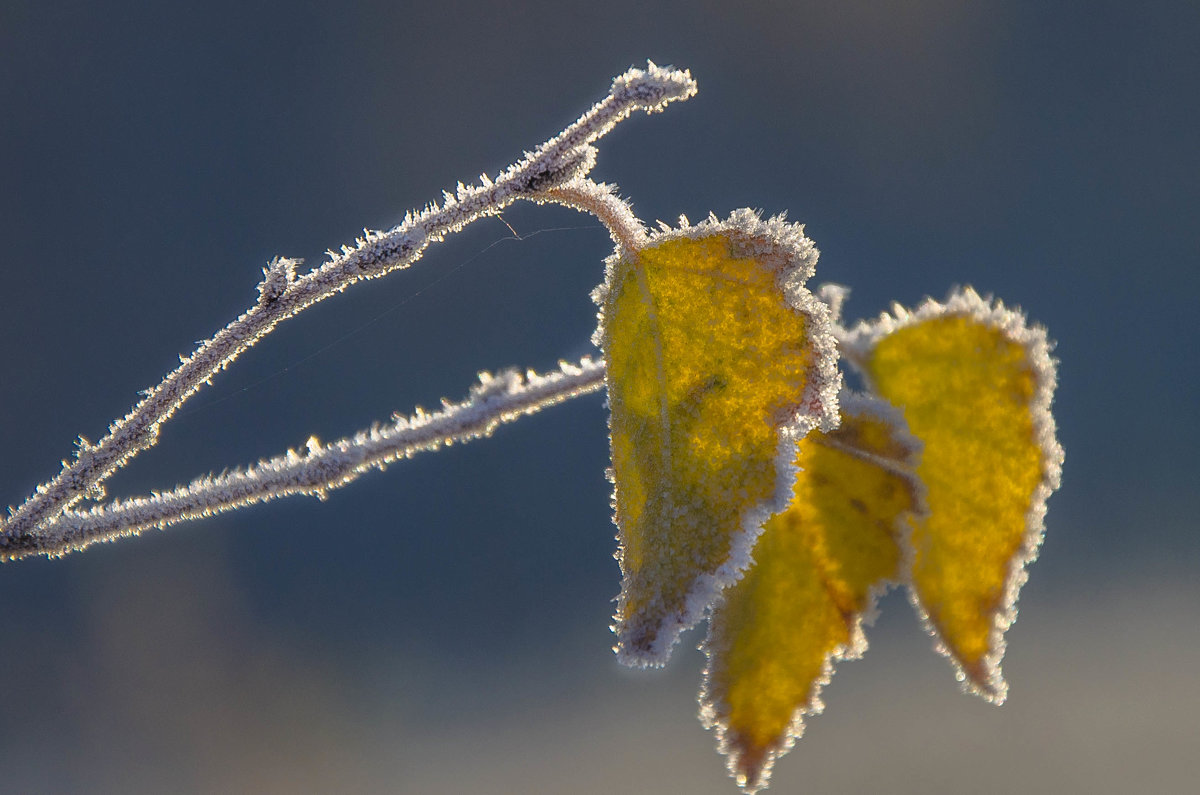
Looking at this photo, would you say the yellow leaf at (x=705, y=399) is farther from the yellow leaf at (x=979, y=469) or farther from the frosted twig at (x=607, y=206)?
the yellow leaf at (x=979, y=469)

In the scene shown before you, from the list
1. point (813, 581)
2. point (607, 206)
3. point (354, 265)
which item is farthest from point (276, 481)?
point (813, 581)

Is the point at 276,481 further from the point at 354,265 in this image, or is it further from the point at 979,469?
the point at 979,469

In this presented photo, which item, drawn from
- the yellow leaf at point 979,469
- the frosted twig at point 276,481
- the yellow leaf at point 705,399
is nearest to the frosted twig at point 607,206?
the yellow leaf at point 705,399

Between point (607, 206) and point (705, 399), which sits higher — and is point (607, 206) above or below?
above

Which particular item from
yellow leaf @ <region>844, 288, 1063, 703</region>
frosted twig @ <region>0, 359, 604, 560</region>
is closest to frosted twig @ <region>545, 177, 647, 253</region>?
frosted twig @ <region>0, 359, 604, 560</region>

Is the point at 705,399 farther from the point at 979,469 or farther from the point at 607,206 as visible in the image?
the point at 979,469

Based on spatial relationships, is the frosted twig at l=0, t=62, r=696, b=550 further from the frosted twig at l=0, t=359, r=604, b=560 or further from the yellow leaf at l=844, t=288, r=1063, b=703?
the yellow leaf at l=844, t=288, r=1063, b=703

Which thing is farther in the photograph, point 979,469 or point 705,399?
point 979,469
